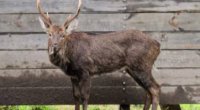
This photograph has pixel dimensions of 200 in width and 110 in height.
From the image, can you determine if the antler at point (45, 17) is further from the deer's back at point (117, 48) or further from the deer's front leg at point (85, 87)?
the deer's front leg at point (85, 87)

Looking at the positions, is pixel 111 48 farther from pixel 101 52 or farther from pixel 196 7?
pixel 196 7

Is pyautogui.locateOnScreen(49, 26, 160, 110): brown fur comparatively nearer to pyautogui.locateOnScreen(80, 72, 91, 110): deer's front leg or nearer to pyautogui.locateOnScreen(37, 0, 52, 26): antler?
pyautogui.locateOnScreen(80, 72, 91, 110): deer's front leg

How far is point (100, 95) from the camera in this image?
1077cm

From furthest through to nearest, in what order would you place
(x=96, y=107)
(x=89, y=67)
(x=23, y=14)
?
(x=96, y=107)
(x=23, y=14)
(x=89, y=67)

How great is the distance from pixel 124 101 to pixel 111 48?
3.89ft

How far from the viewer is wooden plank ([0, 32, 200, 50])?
1052 cm

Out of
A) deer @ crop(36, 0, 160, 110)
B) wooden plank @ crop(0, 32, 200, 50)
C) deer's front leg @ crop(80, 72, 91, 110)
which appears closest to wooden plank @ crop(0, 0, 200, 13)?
wooden plank @ crop(0, 32, 200, 50)

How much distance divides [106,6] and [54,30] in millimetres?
1415

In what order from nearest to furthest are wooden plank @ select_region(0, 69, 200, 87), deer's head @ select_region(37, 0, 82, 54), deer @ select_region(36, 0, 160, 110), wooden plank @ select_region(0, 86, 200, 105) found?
deer's head @ select_region(37, 0, 82, 54), deer @ select_region(36, 0, 160, 110), wooden plank @ select_region(0, 69, 200, 87), wooden plank @ select_region(0, 86, 200, 105)

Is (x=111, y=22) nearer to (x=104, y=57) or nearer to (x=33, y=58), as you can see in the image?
(x=104, y=57)

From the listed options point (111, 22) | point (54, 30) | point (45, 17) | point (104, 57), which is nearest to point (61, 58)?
point (54, 30)

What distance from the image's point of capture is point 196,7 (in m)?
10.6

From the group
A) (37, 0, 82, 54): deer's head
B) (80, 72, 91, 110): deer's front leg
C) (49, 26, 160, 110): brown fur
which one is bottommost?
(80, 72, 91, 110): deer's front leg

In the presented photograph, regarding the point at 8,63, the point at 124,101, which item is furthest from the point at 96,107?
the point at 8,63
